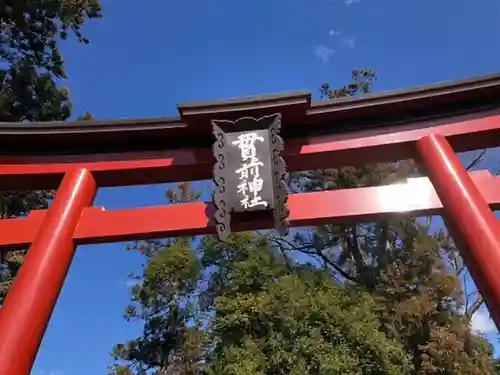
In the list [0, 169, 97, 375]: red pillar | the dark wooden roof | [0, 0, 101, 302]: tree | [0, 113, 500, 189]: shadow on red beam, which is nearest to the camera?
[0, 169, 97, 375]: red pillar

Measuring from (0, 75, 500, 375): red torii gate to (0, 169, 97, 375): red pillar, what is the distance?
14 mm

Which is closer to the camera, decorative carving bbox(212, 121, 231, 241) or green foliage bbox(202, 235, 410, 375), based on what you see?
decorative carving bbox(212, 121, 231, 241)

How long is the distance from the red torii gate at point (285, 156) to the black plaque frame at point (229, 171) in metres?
0.12

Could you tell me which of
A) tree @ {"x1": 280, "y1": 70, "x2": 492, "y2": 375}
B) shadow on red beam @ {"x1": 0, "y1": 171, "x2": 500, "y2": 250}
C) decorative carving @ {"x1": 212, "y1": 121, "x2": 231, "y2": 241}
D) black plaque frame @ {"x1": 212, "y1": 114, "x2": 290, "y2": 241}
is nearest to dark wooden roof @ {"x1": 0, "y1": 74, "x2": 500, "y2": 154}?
black plaque frame @ {"x1": 212, "y1": 114, "x2": 290, "y2": 241}

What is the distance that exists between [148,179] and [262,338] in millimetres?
8225

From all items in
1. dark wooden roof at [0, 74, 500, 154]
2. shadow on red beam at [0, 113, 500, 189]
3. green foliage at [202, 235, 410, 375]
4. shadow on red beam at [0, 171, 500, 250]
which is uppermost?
green foliage at [202, 235, 410, 375]

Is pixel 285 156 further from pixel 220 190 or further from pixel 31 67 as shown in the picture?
pixel 31 67

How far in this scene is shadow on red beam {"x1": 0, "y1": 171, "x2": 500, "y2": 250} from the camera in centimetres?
469

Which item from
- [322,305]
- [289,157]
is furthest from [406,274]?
[289,157]

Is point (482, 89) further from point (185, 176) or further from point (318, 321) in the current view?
point (318, 321)

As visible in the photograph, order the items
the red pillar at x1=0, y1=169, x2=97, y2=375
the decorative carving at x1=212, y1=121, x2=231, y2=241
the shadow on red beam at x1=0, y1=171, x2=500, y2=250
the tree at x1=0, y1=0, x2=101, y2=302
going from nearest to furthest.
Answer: the red pillar at x1=0, y1=169, x2=97, y2=375 < the decorative carving at x1=212, y1=121, x2=231, y2=241 < the shadow on red beam at x1=0, y1=171, x2=500, y2=250 < the tree at x1=0, y1=0, x2=101, y2=302

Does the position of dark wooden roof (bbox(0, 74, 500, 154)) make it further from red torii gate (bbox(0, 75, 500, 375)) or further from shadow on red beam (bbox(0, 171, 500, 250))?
shadow on red beam (bbox(0, 171, 500, 250))

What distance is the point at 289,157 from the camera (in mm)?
5320

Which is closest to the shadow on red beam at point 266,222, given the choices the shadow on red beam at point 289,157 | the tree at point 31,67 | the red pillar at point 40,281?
the red pillar at point 40,281
